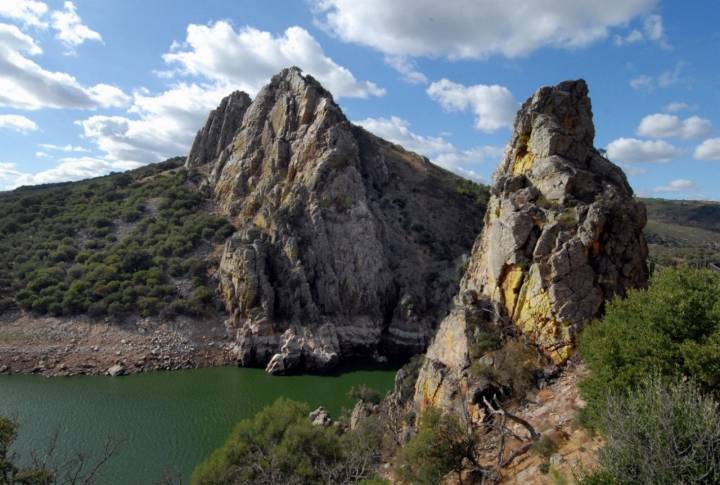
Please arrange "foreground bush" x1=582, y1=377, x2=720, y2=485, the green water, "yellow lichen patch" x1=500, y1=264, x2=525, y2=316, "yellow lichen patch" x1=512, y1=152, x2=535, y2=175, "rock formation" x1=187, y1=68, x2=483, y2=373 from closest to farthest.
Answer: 1. "foreground bush" x1=582, y1=377, x2=720, y2=485
2. "yellow lichen patch" x1=500, y1=264, x2=525, y2=316
3. "yellow lichen patch" x1=512, y1=152, x2=535, y2=175
4. the green water
5. "rock formation" x1=187, y1=68, x2=483, y2=373

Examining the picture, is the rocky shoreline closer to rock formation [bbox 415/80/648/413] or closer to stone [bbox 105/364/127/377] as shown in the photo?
stone [bbox 105/364/127/377]

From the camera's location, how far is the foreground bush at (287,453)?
59.7ft

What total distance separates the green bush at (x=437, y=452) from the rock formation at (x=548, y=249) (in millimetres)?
3421

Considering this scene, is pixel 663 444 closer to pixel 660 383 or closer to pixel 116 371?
pixel 660 383

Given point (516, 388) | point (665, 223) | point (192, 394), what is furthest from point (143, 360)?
point (665, 223)

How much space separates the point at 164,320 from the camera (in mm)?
46812

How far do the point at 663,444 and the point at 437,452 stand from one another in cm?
667

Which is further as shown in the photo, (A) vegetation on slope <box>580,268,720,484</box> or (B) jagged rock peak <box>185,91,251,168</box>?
(B) jagged rock peak <box>185,91,251,168</box>

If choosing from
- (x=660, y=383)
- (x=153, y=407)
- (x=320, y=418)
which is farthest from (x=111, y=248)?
(x=660, y=383)

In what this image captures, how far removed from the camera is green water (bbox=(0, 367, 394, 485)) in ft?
83.7

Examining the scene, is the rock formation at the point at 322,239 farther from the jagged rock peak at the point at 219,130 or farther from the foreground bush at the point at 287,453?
the foreground bush at the point at 287,453

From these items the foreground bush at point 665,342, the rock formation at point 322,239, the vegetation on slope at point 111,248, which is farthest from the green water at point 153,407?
the foreground bush at point 665,342

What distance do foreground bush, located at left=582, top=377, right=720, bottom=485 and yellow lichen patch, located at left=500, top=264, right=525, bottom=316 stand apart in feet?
36.9

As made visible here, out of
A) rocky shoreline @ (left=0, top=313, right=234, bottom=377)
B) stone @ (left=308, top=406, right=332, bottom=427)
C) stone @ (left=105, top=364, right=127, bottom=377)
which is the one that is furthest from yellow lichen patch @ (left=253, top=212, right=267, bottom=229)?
stone @ (left=308, top=406, right=332, bottom=427)
